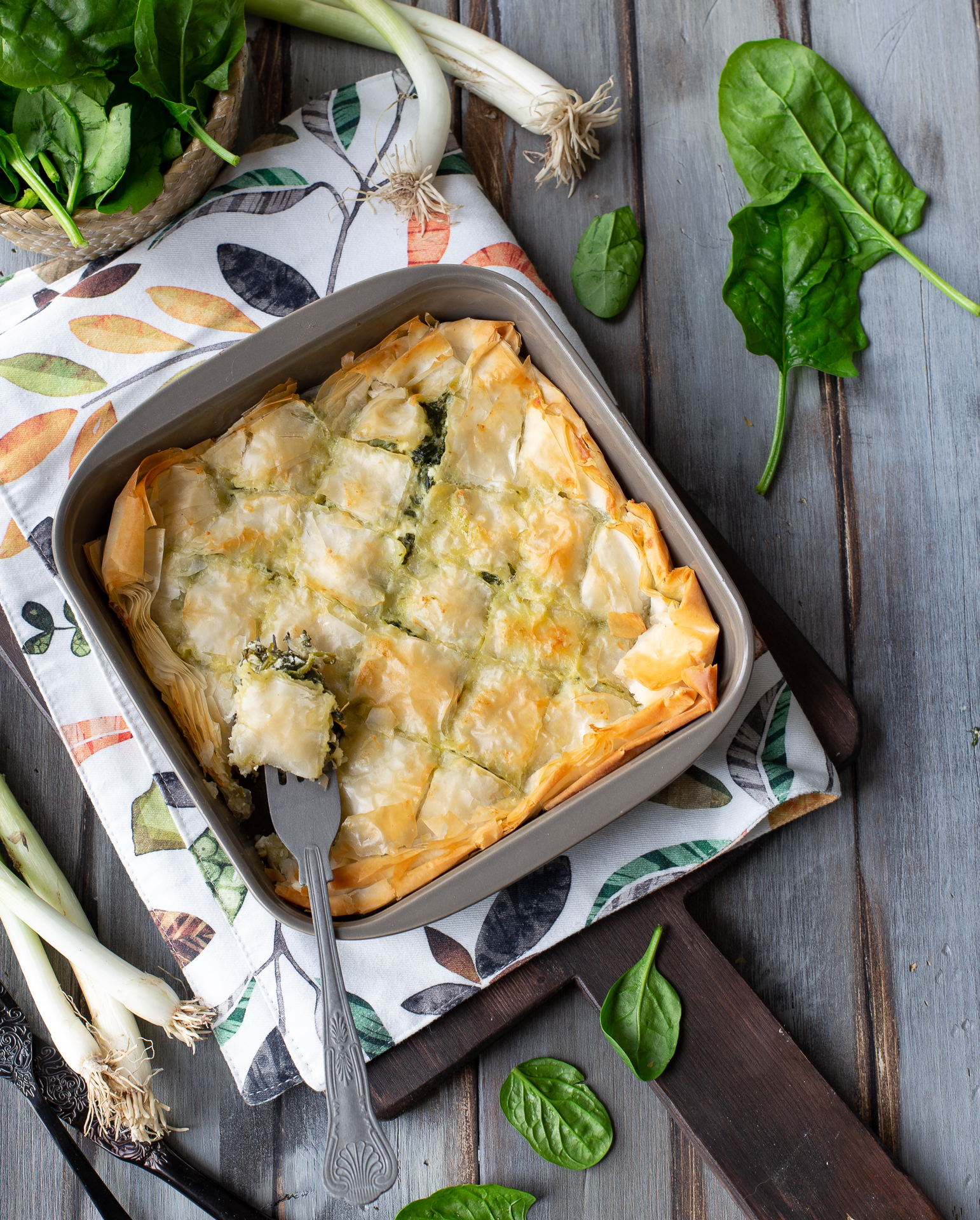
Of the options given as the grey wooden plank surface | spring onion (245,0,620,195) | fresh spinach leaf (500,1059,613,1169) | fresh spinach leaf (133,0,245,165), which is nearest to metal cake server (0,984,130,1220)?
the grey wooden plank surface

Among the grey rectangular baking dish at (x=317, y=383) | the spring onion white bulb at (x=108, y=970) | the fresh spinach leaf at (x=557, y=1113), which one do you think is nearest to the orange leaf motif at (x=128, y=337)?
the grey rectangular baking dish at (x=317, y=383)

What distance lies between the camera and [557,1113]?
1920mm

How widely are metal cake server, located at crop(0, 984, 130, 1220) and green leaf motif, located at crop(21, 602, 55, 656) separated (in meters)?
0.77

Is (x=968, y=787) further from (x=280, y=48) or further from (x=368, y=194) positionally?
(x=280, y=48)

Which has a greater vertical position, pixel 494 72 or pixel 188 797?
pixel 494 72

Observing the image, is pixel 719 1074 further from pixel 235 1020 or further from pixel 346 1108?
pixel 235 1020

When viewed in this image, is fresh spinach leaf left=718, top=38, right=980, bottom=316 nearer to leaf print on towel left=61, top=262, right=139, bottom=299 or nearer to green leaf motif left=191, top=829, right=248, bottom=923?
leaf print on towel left=61, top=262, right=139, bottom=299

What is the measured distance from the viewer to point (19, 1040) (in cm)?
190

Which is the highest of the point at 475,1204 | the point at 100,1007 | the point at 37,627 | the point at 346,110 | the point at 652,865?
the point at 346,110

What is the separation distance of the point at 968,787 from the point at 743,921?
0.59m

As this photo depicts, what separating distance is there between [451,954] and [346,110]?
184 centimetres

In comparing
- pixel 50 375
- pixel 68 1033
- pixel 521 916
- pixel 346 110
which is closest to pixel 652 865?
pixel 521 916

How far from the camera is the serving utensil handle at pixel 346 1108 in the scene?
4.94 ft

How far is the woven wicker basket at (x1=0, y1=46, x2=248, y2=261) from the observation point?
1755 millimetres
